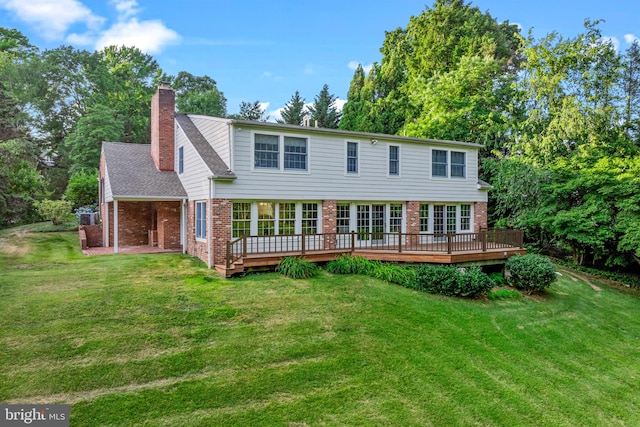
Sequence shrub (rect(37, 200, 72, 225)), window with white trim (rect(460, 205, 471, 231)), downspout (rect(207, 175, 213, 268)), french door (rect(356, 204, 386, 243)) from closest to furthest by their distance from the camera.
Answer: downspout (rect(207, 175, 213, 268)) < french door (rect(356, 204, 386, 243)) < window with white trim (rect(460, 205, 471, 231)) < shrub (rect(37, 200, 72, 225))

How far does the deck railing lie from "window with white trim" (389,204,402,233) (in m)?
0.61

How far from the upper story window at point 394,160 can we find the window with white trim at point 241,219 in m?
6.21

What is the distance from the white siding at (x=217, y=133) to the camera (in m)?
12.9

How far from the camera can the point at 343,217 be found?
14.9m

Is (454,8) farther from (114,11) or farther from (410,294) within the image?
(410,294)

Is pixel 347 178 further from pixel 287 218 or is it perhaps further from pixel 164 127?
pixel 164 127

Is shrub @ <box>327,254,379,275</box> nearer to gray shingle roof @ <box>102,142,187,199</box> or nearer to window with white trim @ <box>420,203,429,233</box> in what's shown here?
window with white trim @ <box>420,203,429,233</box>

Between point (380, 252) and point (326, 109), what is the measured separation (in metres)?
29.2

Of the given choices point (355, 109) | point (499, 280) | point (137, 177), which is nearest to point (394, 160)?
point (499, 280)

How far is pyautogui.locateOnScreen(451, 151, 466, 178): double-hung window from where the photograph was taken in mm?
17141

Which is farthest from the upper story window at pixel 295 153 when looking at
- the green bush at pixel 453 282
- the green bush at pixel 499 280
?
the green bush at pixel 499 280

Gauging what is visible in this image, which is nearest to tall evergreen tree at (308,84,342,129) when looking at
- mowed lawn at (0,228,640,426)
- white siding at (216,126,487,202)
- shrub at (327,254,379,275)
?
white siding at (216,126,487,202)

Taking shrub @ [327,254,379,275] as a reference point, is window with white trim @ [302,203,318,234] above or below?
above

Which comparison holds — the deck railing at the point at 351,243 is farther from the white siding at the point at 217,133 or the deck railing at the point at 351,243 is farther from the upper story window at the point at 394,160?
the white siding at the point at 217,133
